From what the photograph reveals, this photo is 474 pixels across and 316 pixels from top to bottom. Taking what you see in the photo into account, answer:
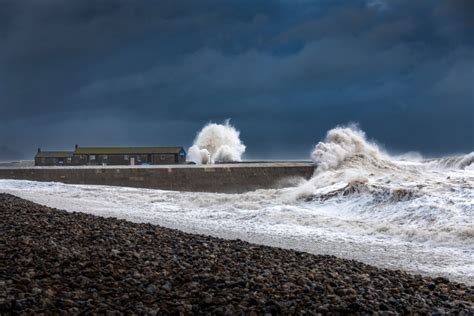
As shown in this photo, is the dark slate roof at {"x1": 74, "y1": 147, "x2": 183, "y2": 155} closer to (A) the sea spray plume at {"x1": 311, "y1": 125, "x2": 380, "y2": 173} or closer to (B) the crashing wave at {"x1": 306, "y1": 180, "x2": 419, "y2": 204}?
(A) the sea spray plume at {"x1": 311, "y1": 125, "x2": 380, "y2": 173}

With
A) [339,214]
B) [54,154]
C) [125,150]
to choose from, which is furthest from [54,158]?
[339,214]

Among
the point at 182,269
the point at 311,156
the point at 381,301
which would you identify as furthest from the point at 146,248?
the point at 311,156

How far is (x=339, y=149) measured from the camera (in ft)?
70.8

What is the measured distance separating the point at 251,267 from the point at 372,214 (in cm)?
732

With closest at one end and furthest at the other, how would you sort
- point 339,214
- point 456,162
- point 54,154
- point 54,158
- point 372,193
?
point 339,214, point 372,193, point 456,162, point 54,158, point 54,154

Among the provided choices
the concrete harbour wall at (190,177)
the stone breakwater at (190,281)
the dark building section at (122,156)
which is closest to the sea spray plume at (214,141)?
the dark building section at (122,156)

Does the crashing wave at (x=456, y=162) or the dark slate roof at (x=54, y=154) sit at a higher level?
the dark slate roof at (x=54, y=154)

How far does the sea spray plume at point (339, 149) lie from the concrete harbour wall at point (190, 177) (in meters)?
1.58

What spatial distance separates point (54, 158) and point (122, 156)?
4.78 meters

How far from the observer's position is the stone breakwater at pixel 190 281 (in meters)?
4.07

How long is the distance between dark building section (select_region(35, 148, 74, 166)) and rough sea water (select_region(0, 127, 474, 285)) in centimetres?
1511

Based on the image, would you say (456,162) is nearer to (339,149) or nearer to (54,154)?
(339,149)

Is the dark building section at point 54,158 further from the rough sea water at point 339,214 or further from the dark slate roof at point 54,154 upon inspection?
the rough sea water at point 339,214

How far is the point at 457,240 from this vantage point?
909 cm
